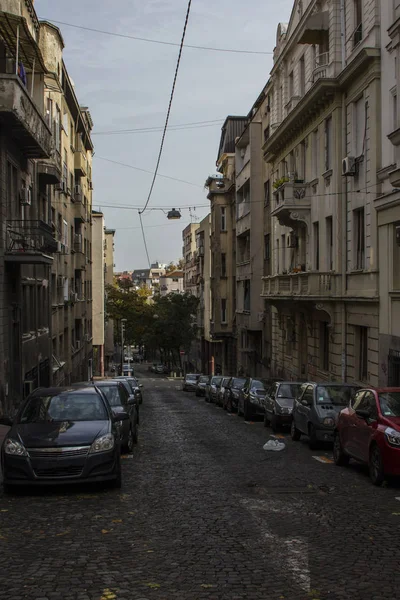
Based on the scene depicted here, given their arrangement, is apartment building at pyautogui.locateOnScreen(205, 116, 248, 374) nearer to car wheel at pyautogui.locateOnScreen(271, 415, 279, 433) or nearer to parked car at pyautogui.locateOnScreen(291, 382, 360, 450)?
car wheel at pyautogui.locateOnScreen(271, 415, 279, 433)

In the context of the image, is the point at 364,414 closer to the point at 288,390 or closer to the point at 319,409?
the point at 319,409

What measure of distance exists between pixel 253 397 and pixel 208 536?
17102 millimetres

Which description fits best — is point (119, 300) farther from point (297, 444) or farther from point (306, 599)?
point (306, 599)

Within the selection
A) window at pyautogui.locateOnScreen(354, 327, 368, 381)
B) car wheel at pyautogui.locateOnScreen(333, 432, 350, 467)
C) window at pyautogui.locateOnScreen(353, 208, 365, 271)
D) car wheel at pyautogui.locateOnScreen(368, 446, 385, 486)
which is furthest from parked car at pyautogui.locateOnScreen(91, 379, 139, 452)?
window at pyautogui.locateOnScreen(353, 208, 365, 271)

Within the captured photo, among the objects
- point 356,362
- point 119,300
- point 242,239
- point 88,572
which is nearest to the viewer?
point 88,572

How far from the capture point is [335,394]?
16.6 metres

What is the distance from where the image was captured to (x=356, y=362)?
23.4 m

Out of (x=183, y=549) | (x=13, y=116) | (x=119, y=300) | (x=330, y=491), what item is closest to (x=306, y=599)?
(x=183, y=549)

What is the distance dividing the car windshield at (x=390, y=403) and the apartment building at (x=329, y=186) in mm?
8581

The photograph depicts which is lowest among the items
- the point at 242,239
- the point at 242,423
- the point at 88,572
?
the point at 242,423

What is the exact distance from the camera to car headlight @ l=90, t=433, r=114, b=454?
10.2 metres

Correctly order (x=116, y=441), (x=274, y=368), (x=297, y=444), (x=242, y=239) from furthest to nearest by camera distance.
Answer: (x=242, y=239), (x=274, y=368), (x=297, y=444), (x=116, y=441)

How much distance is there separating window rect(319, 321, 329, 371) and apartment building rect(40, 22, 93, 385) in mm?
12270

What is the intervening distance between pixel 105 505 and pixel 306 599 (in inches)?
169
